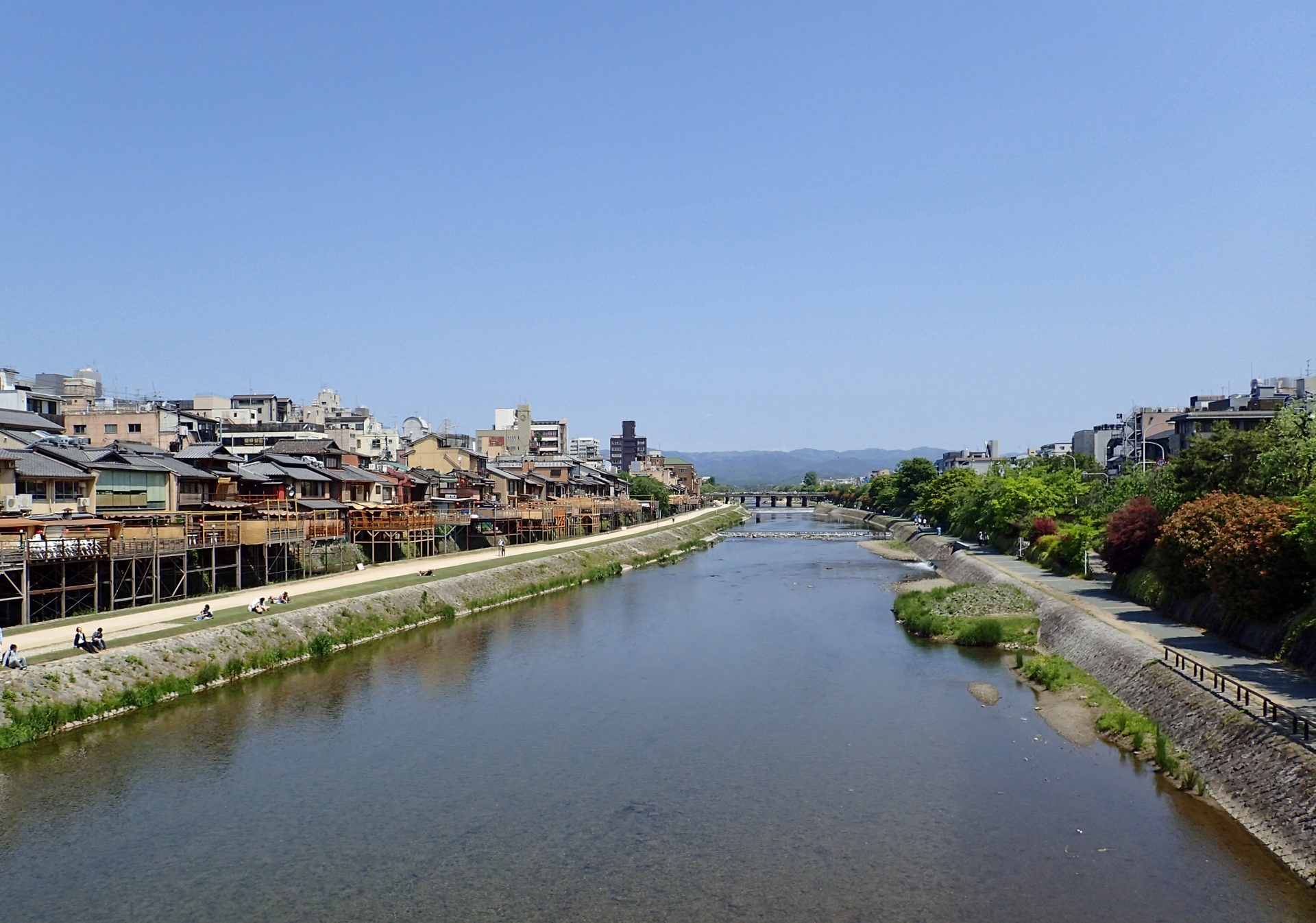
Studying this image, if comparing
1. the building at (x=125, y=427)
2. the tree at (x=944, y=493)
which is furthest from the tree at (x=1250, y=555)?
the tree at (x=944, y=493)

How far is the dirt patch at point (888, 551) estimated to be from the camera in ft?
275

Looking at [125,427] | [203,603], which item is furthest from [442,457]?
[203,603]

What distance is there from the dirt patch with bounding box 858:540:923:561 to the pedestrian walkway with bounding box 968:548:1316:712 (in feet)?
109

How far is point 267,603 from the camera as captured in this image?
3653 centimetres

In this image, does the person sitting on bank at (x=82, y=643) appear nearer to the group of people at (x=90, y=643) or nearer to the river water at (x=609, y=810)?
the group of people at (x=90, y=643)

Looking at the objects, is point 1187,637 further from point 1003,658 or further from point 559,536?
point 559,536

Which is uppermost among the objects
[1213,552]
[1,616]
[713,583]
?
[1213,552]

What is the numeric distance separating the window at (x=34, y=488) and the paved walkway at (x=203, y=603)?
654 cm

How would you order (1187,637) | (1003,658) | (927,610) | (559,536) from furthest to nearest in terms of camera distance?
1. (559,536)
2. (927,610)
3. (1003,658)
4. (1187,637)

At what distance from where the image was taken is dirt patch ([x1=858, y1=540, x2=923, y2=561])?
83756mm

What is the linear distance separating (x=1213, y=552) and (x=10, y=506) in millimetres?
41949

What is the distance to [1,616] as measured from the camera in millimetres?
30609

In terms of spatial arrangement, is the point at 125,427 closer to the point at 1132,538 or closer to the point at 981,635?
the point at 981,635

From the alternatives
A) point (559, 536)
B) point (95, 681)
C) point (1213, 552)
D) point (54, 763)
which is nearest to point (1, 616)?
point (95, 681)
